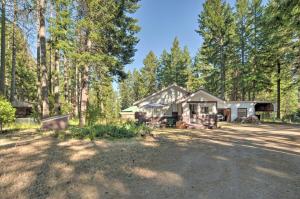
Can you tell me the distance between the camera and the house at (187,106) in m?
19.1

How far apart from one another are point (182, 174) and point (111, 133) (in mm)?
4764

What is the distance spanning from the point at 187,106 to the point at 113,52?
331 inches

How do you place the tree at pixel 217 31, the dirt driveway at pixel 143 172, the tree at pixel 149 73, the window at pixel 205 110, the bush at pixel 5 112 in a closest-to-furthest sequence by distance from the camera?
1. the dirt driveway at pixel 143 172
2. the bush at pixel 5 112
3. the window at pixel 205 110
4. the tree at pixel 217 31
5. the tree at pixel 149 73

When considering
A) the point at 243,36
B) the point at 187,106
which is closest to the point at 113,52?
the point at 187,106

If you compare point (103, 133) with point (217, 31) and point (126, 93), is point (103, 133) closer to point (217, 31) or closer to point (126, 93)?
point (217, 31)

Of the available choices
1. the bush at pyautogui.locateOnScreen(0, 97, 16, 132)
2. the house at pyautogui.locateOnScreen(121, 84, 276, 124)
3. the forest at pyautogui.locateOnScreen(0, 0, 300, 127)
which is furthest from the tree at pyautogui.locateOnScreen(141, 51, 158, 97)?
the bush at pyautogui.locateOnScreen(0, 97, 16, 132)

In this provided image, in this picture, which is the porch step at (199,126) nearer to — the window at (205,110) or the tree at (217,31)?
the window at (205,110)

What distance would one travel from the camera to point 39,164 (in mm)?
5621

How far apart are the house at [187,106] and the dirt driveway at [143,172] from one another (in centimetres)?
1053

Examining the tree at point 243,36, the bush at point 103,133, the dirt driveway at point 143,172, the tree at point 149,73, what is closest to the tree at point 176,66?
the tree at point 149,73

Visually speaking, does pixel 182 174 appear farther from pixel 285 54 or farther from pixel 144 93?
pixel 144 93

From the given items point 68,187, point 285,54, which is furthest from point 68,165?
point 285,54

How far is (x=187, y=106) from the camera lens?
69.5 ft

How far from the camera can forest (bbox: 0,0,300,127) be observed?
13094 millimetres
